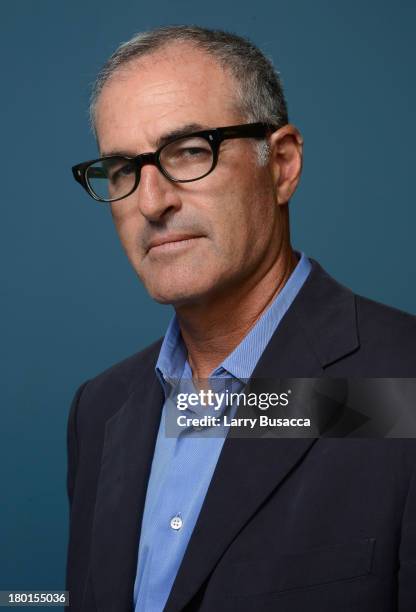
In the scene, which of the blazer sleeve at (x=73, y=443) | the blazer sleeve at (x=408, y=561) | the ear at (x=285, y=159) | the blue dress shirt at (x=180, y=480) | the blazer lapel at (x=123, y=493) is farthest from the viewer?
the blazer sleeve at (x=73, y=443)

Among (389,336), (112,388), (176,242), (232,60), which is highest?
(232,60)

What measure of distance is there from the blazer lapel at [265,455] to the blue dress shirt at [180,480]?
0.23 ft

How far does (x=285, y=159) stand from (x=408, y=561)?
1.02 m

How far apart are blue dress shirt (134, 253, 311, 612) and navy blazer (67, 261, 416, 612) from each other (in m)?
0.04

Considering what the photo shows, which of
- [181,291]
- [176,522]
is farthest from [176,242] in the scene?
[176,522]

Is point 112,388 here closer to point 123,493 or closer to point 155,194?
point 123,493

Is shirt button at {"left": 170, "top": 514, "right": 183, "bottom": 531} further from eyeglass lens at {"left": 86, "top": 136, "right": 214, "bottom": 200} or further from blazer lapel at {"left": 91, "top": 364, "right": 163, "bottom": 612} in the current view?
eyeglass lens at {"left": 86, "top": 136, "right": 214, "bottom": 200}

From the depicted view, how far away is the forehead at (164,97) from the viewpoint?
5.76ft

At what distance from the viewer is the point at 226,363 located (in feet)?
6.07

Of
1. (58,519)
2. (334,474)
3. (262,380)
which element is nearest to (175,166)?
(262,380)

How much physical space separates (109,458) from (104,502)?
0.13m

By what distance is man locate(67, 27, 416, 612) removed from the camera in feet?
4.96

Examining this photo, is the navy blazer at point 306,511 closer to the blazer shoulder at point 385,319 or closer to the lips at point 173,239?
the blazer shoulder at point 385,319

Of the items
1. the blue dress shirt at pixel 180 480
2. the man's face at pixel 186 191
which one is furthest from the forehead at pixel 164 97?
the blue dress shirt at pixel 180 480
